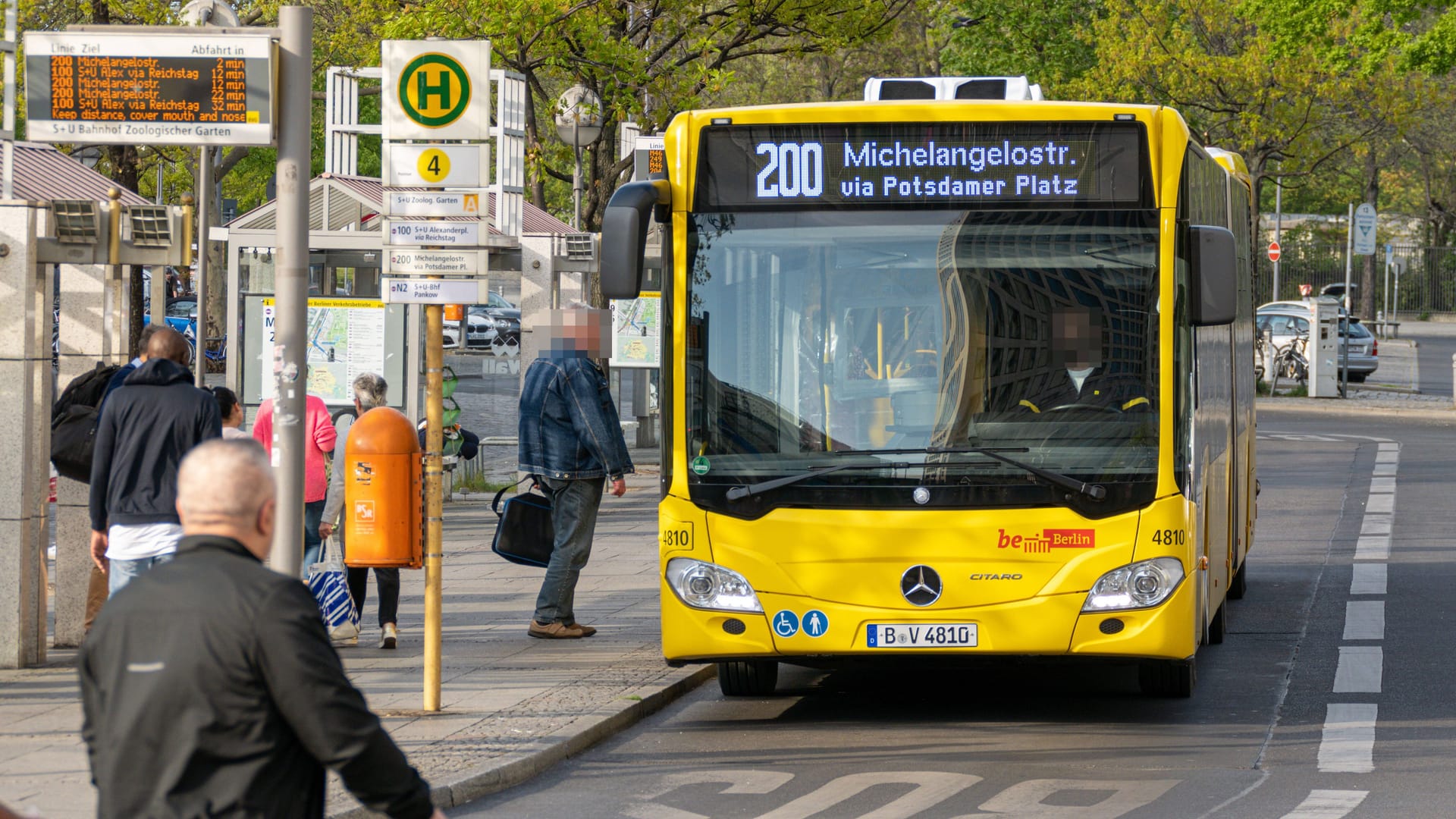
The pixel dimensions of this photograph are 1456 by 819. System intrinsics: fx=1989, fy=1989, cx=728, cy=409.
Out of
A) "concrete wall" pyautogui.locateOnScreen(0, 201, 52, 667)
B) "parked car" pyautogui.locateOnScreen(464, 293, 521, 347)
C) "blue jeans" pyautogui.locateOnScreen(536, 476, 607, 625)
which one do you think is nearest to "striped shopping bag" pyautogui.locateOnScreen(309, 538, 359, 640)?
"blue jeans" pyautogui.locateOnScreen(536, 476, 607, 625)

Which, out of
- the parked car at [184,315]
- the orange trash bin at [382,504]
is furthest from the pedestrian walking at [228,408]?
the parked car at [184,315]

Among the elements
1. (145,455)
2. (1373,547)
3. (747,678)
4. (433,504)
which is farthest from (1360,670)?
(1373,547)

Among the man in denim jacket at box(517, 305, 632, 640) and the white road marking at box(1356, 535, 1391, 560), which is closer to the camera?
the man in denim jacket at box(517, 305, 632, 640)

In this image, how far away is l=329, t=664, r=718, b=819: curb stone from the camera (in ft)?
23.7

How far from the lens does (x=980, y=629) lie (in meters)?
8.55

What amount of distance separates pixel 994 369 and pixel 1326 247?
190 ft

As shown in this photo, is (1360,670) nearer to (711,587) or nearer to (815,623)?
(815,623)

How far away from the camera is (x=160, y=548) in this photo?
820 centimetres

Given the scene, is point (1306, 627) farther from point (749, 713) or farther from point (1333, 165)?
point (1333, 165)

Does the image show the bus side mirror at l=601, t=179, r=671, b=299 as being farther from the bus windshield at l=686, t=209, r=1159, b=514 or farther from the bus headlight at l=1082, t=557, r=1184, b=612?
the bus headlight at l=1082, t=557, r=1184, b=612

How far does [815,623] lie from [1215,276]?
7.55 ft

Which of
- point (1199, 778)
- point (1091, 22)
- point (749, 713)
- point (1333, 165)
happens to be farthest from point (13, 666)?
point (1333, 165)

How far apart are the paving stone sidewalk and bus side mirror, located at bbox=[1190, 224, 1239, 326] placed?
315cm

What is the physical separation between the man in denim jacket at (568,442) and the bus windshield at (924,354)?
2.22 metres
